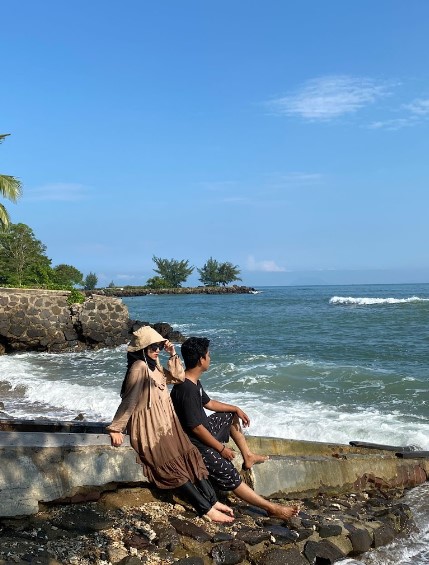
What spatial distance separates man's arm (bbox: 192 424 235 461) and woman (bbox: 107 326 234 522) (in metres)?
0.11

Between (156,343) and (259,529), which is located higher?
(156,343)

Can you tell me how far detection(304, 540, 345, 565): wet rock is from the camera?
4.71 m

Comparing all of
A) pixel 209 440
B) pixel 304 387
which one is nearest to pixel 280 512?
pixel 209 440

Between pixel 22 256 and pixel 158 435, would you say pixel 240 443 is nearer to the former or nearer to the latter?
pixel 158 435

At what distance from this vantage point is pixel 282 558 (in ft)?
15.0

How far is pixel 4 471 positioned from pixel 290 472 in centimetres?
283

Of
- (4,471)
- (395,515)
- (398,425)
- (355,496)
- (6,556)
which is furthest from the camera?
(398,425)

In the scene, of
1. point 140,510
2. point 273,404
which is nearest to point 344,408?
point 273,404

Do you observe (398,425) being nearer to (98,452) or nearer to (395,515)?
(395,515)

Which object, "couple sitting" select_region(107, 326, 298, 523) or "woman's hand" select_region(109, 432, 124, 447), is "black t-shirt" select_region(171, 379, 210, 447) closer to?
"couple sitting" select_region(107, 326, 298, 523)

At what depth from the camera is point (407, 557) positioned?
5.02 meters

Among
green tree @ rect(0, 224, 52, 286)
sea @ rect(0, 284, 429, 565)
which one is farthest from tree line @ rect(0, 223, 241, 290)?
sea @ rect(0, 284, 429, 565)

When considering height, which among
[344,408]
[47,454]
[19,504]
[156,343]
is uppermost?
[156,343]

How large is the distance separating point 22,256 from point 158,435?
40.9 metres
